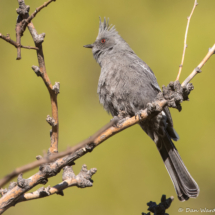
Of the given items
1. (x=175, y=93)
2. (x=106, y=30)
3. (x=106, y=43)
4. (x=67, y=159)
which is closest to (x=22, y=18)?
(x=67, y=159)

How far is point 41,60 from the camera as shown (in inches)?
72.6

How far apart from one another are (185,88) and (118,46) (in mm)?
2308

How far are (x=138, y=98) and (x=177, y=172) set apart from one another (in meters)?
1.01

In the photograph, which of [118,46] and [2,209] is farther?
[118,46]

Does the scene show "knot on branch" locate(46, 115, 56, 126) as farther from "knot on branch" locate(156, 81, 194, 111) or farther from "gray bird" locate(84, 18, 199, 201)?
"gray bird" locate(84, 18, 199, 201)

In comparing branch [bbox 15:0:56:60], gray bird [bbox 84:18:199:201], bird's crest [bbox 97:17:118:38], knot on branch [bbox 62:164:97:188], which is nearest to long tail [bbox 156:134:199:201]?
gray bird [bbox 84:18:199:201]

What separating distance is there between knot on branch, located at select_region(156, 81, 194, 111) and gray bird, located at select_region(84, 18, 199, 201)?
1.29m

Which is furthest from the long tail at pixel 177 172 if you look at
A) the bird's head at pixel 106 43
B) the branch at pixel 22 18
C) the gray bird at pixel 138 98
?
the branch at pixel 22 18

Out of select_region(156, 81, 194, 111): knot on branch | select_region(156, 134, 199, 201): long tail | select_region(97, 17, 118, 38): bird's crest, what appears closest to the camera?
select_region(156, 81, 194, 111): knot on branch

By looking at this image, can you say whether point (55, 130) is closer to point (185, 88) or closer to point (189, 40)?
point (185, 88)

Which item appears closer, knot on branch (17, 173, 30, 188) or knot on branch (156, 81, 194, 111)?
knot on branch (17, 173, 30, 188)

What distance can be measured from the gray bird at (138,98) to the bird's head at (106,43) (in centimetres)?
19

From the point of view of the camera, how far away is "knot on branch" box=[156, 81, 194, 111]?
1.90m

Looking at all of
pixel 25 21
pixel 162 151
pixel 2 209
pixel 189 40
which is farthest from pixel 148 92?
pixel 189 40
